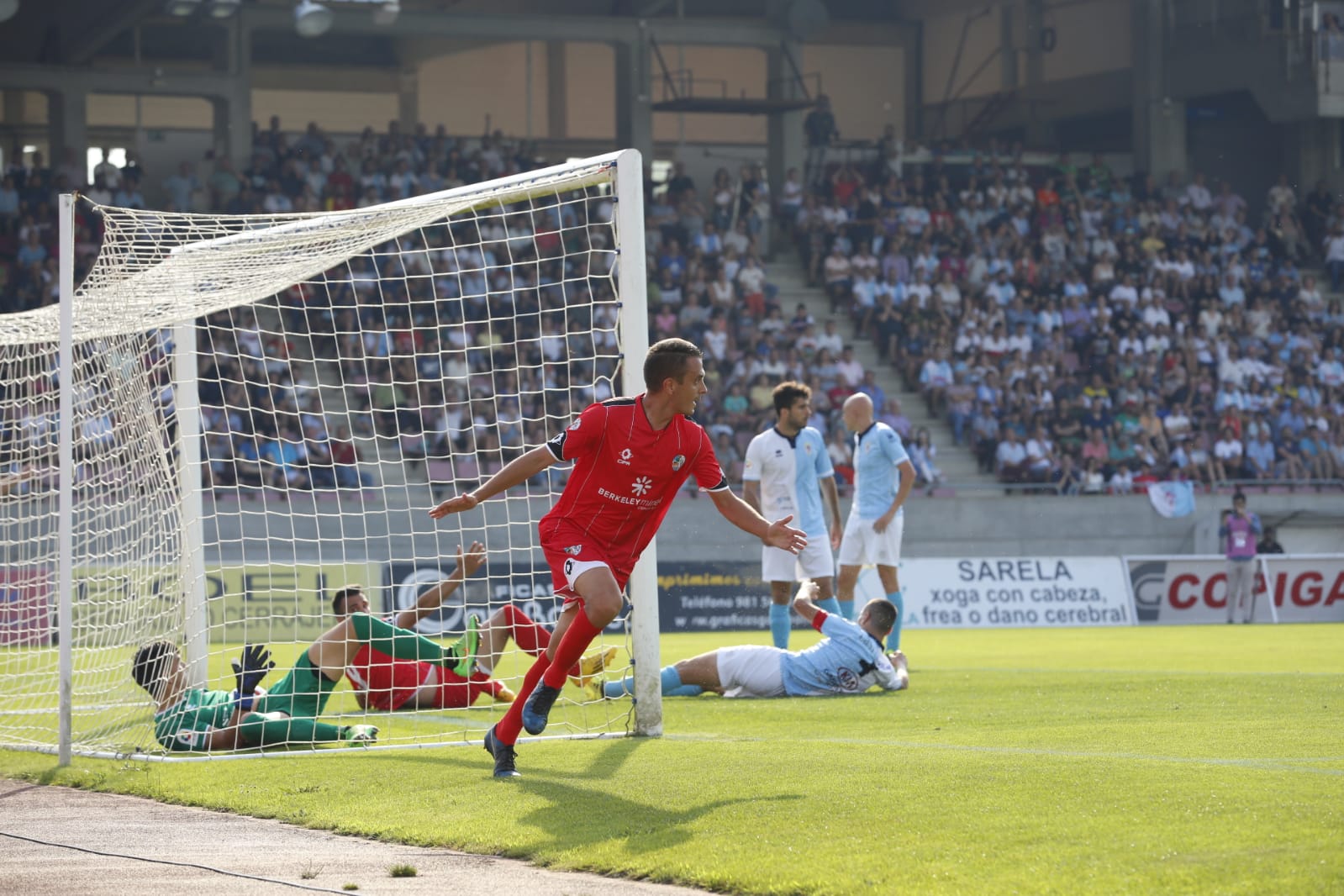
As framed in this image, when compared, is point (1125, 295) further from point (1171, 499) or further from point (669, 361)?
point (669, 361)

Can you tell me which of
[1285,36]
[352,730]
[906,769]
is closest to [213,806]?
[352,730]

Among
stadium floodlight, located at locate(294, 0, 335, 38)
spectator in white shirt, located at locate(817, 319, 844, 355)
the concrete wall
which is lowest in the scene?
spectator in white shirt, located at locate(817, 319, 844, 355)

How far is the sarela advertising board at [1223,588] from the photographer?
24.0m

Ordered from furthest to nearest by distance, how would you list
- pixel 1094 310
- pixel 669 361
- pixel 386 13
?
pixel 1094 310
pixel 386 13
pixel 669 361

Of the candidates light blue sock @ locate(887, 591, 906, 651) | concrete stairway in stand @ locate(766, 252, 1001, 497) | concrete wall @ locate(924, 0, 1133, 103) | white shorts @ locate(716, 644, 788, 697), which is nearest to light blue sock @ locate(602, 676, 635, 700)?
white shorts @ locate(716, 644, 788, 697)

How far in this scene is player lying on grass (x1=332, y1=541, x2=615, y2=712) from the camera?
33.9ft

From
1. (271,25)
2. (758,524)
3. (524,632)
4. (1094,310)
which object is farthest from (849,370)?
(758,524)

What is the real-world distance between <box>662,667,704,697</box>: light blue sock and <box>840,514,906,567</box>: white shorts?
6.85 feet

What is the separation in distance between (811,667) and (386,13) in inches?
842

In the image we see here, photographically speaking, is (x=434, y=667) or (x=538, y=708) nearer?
(x=538, y=708)

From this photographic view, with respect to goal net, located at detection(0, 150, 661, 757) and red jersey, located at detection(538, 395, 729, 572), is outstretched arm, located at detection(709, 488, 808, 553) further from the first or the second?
goal net, located at detection(0, 150, 661, 757)

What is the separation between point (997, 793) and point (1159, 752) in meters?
1.57

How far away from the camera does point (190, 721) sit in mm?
9344

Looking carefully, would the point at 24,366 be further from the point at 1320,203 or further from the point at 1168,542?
the point at 1320,203
